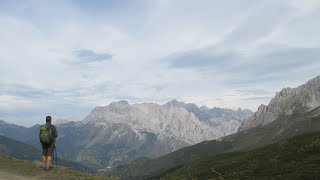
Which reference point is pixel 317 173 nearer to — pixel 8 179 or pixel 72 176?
pixel 72 176

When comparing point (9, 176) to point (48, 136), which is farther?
point (48, 136)

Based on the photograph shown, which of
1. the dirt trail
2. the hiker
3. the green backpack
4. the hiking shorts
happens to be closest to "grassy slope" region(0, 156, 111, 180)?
the dirt trail

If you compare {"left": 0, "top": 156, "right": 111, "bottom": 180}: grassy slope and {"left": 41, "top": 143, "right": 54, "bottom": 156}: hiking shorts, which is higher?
{"left": 41, "top": 143, "right": 54, "bottom": 156}: hiking shorts

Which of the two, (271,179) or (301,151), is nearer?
(271,179)

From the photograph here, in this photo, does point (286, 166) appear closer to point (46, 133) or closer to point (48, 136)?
point (48, 136)

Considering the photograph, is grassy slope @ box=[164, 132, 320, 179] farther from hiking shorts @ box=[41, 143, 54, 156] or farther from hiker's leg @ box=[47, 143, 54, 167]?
hiking shorts @ box=[41, 143, 54, 156]

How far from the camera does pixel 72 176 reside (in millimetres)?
34875

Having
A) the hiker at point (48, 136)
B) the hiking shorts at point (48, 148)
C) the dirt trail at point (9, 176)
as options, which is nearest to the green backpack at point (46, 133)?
the hiker at point (48, 136)

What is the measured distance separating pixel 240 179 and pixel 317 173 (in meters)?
8.39

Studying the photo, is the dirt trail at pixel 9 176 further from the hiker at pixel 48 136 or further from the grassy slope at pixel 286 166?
the grassy slope at pixel 286 166

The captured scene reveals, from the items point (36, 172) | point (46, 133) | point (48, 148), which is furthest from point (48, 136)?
point (36, 172)

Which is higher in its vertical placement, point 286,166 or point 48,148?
point 48,148

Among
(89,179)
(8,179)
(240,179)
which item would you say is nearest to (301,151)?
(240,179)

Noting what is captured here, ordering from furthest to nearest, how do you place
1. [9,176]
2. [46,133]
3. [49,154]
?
[49,154] → [46,133] → [9,176]
